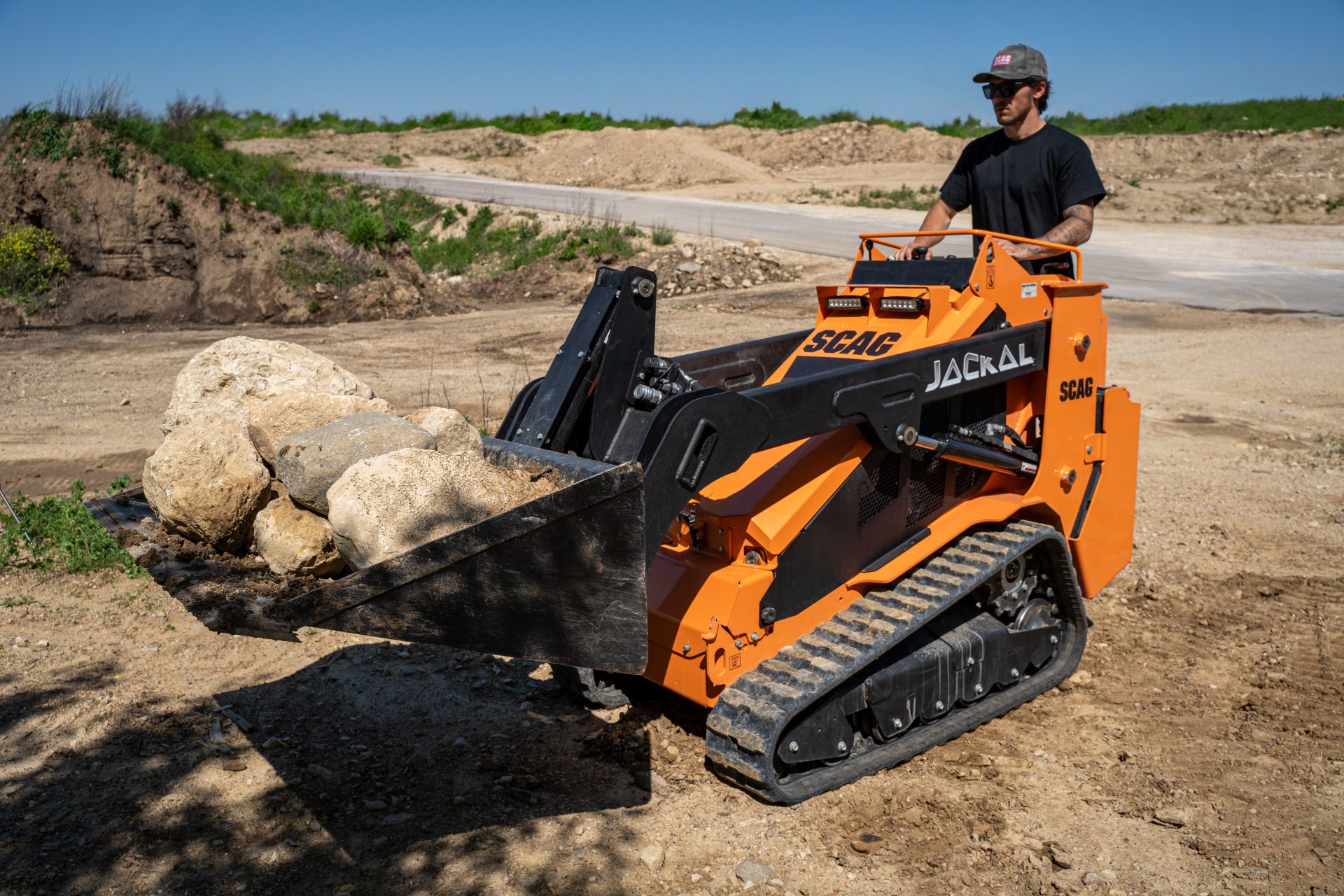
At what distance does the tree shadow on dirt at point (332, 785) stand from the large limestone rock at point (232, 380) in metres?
1.27

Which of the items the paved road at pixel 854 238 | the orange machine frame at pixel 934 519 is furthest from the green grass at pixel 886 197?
the orange machine frame at pixel 934 519

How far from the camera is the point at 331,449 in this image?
3.11 m

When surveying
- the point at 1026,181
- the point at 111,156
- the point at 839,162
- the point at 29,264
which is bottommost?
the point at 29,264

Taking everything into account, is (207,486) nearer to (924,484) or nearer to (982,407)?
(924,484)

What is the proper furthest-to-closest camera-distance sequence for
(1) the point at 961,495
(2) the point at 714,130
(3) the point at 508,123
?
(3) the point at 508,123 → (2) the point at 714,130 → (1) the point at 961,495

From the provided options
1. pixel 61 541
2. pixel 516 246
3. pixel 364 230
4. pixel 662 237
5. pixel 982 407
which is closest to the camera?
pixel 982 407

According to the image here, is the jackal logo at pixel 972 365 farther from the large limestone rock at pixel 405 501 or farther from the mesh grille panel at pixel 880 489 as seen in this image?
the large limestone rock at pixel 405 501

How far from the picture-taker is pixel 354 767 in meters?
3.88

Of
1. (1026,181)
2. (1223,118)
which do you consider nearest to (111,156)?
(1026,181)

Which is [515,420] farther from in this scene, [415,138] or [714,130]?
[415,138]

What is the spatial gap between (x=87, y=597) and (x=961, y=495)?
4510 mm

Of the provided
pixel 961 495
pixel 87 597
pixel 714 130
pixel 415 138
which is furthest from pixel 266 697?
pixel 415 138

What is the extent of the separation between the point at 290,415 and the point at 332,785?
1.36 meters

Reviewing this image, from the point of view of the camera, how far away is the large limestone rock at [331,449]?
3.08 m
